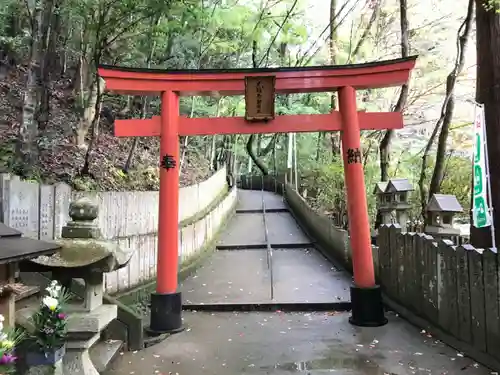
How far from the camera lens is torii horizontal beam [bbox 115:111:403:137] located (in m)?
7.63

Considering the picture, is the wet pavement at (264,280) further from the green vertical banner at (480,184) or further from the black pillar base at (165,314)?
the green vertical banner at (480,184)

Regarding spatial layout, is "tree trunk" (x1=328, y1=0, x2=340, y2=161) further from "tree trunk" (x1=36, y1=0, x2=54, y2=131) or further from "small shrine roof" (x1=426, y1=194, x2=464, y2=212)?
"tree trunk" (x1=36, y1=0, x2=54, y2=131)

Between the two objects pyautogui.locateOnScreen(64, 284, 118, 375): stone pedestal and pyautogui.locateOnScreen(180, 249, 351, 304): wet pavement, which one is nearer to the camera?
pyautogui.locateOnScreen(64, 284, 118, 375): stone pedestal

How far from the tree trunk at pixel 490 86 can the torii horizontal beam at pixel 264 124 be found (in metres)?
1.50

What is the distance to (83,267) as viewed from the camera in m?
4.36

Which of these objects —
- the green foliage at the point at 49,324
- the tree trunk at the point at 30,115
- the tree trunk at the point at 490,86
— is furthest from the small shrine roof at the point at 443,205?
the tree trunk at the point at 30,115

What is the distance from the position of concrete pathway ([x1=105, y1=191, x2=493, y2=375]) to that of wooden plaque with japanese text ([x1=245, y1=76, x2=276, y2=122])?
379 centimetres

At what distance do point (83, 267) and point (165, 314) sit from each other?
3.13 meters

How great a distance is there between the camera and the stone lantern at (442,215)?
8391mm

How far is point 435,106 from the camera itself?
15992 mm

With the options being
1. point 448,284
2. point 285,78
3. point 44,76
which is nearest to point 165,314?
point 448,284

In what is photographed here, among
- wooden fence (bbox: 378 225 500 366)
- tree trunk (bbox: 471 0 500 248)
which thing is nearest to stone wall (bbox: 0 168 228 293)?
wooden fence (bbox: 378 225 500 366)

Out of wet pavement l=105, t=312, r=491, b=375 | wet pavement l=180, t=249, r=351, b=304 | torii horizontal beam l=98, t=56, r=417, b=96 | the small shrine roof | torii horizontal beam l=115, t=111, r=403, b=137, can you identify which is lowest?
wet pavement l=105, t=312, r=491, b=375

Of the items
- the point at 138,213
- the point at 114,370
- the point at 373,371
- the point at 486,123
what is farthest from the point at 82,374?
the point at 486,123
